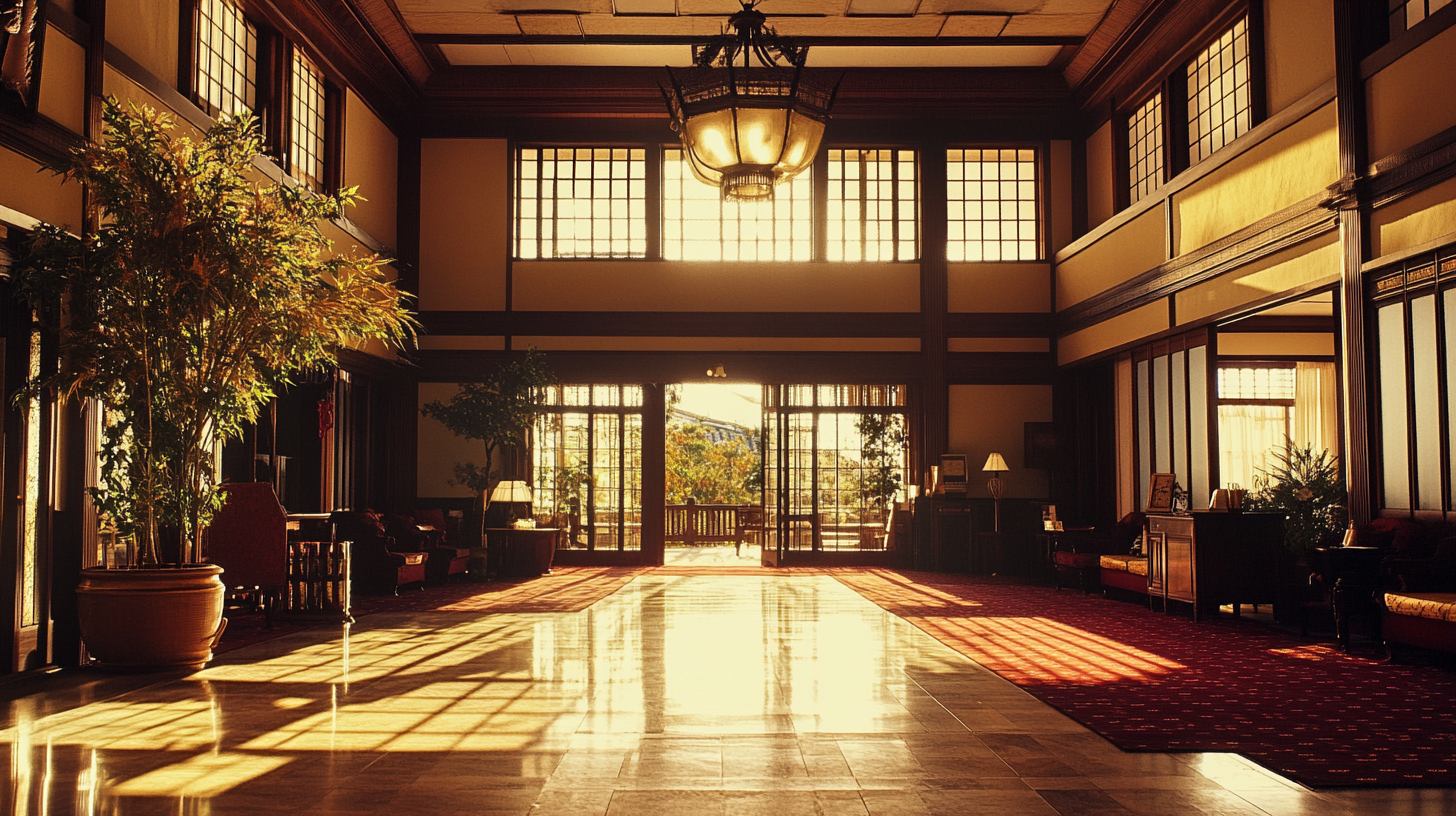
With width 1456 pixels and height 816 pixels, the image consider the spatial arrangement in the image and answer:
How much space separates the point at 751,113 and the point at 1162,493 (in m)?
6.00

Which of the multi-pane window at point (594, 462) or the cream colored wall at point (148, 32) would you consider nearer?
the cream colored wall at point (148, 32)

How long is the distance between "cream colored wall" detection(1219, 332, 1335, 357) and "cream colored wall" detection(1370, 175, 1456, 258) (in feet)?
17.1

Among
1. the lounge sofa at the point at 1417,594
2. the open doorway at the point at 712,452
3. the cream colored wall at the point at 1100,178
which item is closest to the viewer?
the lounge sofa at the point at 1417,594

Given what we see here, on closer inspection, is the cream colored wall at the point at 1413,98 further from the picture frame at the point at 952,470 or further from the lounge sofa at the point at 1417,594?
the picture frame at the point at 952,470

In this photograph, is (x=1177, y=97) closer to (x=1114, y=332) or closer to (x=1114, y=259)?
(x=1114, y=259)

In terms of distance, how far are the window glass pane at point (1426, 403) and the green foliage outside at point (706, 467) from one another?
1339cm

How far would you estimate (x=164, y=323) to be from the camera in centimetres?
539

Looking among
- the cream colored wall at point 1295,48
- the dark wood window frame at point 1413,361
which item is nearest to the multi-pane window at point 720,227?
the cream colored wall at point 1295,48

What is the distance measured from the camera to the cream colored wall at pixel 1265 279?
748 centimetres

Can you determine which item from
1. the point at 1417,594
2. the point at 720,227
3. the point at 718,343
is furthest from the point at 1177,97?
the point at 1417,594

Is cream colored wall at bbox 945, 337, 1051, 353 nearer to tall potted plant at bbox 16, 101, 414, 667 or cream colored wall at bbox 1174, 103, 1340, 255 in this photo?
cream colored wall at bbox 1174, 103, 1340, 255

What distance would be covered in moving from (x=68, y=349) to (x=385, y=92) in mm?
7255

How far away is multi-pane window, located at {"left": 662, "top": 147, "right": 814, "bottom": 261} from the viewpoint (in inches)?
515

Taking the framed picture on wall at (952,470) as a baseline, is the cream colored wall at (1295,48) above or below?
above
